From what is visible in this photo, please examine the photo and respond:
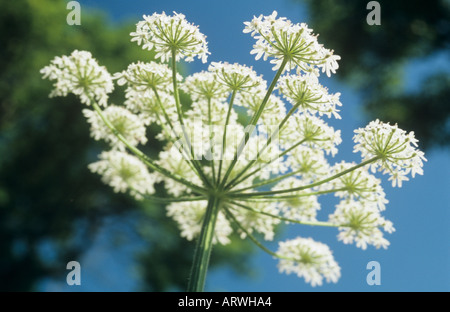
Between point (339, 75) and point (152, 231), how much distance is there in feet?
37.0

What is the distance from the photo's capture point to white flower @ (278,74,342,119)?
8.93ft

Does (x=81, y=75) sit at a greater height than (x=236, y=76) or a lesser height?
greater

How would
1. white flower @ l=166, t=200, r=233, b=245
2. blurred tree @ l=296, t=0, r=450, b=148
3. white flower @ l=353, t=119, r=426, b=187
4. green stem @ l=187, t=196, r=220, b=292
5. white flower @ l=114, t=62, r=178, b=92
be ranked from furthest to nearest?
blurred tree @ l=296, t=0, r=450, b=148
white flower @ l=166, t=200, r=233, b=245
white flower @ l=114, t=62, r=178, b=92
white flower @ l=353, t=119, r=426, b=187
green stem @ l=187, t=196, r=220, b=292

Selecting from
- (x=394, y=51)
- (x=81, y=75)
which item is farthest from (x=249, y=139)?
(x=394, y=51)

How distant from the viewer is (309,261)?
11.9ft

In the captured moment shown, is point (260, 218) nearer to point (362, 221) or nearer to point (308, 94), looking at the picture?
point (362, 221)

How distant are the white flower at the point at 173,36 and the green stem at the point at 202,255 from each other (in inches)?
44.0

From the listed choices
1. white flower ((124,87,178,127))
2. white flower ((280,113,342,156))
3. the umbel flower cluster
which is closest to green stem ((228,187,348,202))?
the umbel flower cluster

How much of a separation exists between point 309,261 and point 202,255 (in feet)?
4.95

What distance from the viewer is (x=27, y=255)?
18.3m

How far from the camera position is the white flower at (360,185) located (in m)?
3.07

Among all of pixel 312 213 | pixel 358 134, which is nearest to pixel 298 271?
pixel 312 213

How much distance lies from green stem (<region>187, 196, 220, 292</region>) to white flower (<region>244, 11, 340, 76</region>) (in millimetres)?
1084

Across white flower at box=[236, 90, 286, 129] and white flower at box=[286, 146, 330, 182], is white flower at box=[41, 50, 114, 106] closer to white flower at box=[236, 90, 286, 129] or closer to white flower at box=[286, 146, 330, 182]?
white flower at box=[236, 90, 286, 129]
